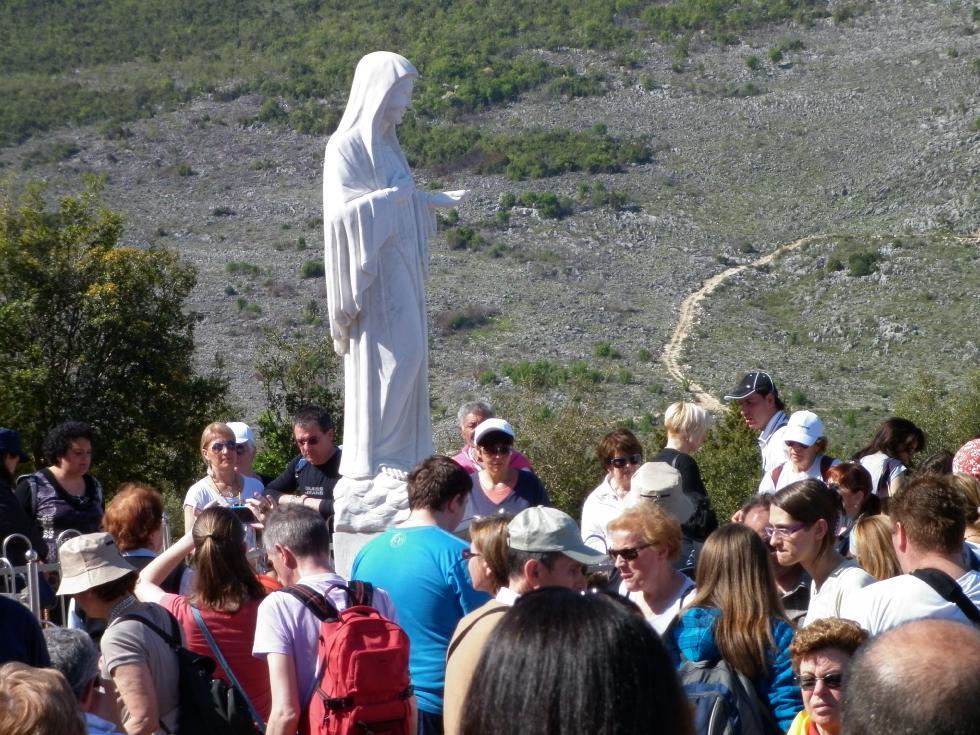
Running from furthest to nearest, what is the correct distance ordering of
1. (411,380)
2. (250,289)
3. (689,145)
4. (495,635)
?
(689,145), (250,289), (411,380), (495,635)

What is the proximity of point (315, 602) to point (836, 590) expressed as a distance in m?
1.73

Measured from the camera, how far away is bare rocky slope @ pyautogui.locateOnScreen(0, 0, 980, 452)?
182 ft

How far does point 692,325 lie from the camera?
5634cm

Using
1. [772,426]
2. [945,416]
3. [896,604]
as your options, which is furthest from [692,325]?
[896,604]

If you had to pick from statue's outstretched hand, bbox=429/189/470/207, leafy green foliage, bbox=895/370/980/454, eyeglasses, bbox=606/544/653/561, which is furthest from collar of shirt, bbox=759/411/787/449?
leafy green foliage, bbox=895/370/980/454

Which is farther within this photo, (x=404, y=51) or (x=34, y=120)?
Result: (x=404, y=51)

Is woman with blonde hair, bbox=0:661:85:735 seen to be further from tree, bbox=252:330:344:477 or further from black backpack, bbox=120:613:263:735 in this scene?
tree, bbox=252:330:344:477

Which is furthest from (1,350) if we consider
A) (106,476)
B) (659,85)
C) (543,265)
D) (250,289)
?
(659,85)

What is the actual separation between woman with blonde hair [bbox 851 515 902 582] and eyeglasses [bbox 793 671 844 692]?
1231mm

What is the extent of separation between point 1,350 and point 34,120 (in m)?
55.8

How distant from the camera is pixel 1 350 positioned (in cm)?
2922

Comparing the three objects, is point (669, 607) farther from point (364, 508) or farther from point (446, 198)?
point (446, 198)

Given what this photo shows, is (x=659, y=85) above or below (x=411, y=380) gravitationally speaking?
below

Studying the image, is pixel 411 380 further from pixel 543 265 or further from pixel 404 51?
pixel 404 51
